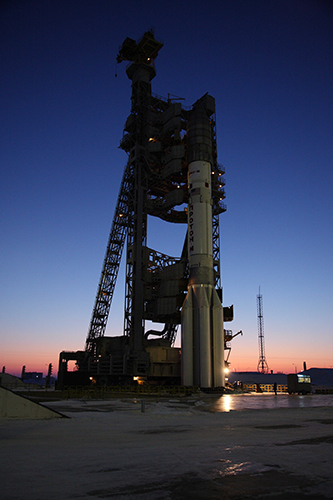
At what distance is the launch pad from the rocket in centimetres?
12

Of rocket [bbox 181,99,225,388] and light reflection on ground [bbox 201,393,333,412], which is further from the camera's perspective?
rocket [bbox 181,99,225,388]

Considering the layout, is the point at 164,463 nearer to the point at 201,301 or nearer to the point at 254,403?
the point at 254,403

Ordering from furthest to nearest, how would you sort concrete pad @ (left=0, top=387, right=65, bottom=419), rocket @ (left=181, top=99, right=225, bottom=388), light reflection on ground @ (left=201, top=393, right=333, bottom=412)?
rocket @ (left=181, top=99, right=225, bottom=388) < light reflection on ground @ (left=201, top=393, right=333, bottom=412) < concrete pad @ (left=0, top=387, right=65, bottom=419)

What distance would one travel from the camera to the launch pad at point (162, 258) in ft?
158

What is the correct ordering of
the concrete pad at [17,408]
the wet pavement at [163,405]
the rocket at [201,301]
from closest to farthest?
1. the concrete pad at [17,408]
2. the wet pavement at [163,405]
3. the rocket at [201,301]

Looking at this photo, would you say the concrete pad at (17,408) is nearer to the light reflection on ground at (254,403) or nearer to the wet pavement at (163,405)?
the wet pavement at (163,405)

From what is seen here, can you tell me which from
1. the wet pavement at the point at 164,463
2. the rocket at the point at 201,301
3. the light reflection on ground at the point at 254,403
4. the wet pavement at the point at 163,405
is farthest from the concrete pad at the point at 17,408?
the rocket at the point at 201,301

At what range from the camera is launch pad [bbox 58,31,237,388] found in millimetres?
48188

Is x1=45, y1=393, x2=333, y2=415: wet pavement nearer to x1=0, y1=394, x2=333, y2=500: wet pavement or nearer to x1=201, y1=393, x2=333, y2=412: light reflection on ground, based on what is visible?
x1=201, y1=393, x2=333, y2=412: light reflection on ground

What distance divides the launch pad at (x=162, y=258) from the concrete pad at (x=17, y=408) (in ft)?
106

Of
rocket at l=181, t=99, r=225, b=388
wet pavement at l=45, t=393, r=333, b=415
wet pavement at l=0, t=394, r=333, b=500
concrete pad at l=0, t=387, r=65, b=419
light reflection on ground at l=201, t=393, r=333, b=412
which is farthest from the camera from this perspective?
rocket at l=181, t=99, r=225, b=388

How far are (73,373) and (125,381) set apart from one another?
7.43m

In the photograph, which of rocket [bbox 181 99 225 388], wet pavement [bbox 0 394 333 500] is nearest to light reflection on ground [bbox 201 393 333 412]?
wet pavement [bbox 0 394 333 500]

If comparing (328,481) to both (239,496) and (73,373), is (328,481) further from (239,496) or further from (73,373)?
(73,373)
